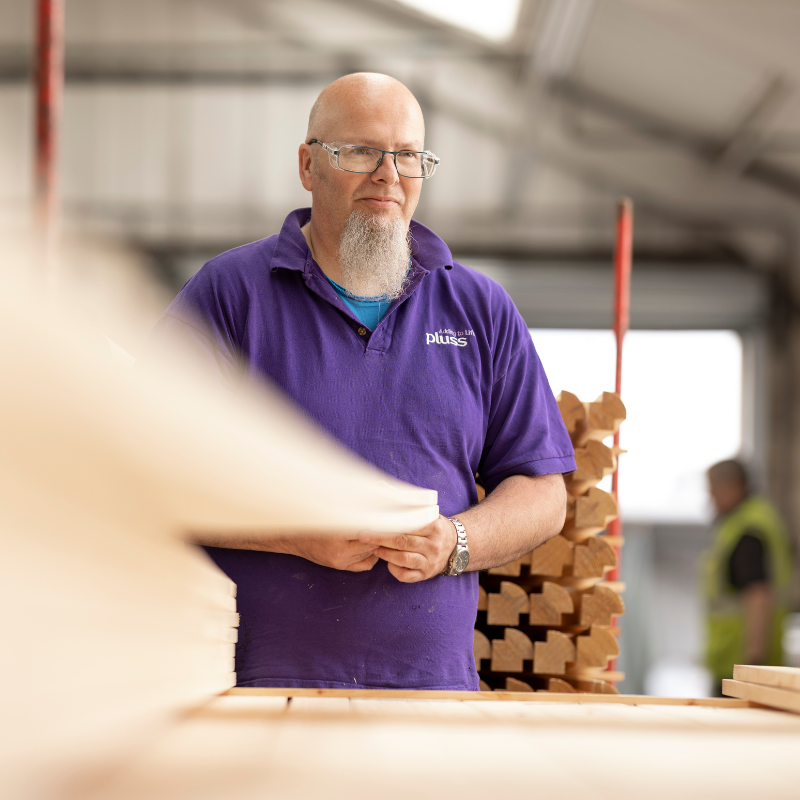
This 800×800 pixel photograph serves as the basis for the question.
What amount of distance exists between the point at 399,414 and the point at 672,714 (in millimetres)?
803

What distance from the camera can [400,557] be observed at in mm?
1585

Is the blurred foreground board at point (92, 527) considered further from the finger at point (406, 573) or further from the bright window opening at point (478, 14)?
the bright window opening at point (478, 14)

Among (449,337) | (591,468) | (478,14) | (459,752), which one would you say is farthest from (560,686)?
(478,14)

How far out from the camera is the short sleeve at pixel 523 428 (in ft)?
6.15

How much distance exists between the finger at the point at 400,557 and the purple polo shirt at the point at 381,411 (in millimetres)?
126

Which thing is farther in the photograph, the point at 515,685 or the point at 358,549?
the point at 515,685

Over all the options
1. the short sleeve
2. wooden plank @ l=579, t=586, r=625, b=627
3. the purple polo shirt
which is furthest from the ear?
wooden plank @ l=579, t=586, r=625, b=627

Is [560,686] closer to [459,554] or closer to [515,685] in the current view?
[515,685]

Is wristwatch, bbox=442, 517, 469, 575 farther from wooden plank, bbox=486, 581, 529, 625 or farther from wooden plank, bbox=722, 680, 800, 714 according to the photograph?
wooden plank, bbox=486, 581, 529, 625

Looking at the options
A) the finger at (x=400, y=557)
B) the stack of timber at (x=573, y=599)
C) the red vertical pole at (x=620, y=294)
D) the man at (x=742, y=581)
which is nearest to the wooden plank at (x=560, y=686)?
the stack of timber at (x=573, y=599)

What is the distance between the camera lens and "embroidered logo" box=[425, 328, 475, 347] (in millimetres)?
1866

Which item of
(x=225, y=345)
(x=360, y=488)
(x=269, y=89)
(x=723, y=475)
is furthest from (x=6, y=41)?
(x=360, y=488)

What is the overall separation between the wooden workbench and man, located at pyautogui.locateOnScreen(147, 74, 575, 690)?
45cm

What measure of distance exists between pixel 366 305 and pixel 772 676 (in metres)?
1.08
